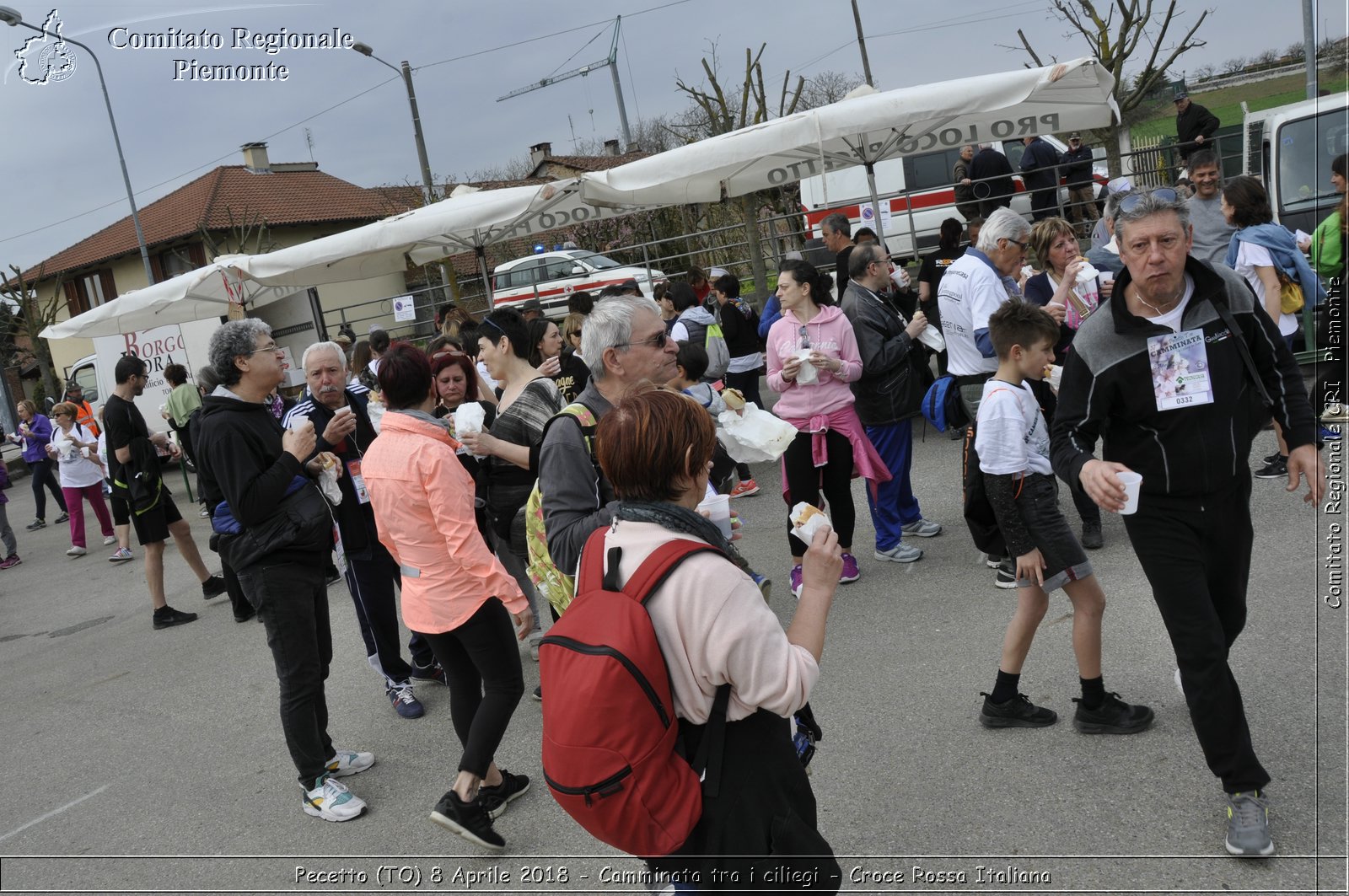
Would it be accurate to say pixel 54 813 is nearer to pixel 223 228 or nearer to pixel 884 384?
pixel 884 384

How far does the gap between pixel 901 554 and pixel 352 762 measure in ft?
11.6

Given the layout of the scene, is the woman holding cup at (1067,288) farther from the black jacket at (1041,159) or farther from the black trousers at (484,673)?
the black jacket at (1041,159)

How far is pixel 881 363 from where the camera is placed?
618 cm

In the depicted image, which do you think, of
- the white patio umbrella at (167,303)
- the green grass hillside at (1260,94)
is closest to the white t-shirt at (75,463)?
the white patio umbrella at (167,303)

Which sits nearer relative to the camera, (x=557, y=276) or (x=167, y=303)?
(x=167, y=303)

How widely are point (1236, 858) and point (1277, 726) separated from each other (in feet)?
2.78

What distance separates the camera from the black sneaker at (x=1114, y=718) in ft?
12.3

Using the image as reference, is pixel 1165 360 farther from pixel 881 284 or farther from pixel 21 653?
pixel 21 653

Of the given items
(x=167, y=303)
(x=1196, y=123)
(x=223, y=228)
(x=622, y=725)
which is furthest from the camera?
(x=223, y=228)

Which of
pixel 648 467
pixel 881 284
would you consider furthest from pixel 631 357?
pixel 881 284

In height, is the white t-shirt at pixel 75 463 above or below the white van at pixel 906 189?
below

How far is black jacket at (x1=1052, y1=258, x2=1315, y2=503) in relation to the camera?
2.98m

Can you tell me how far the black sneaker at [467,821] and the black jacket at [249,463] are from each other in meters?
1.25

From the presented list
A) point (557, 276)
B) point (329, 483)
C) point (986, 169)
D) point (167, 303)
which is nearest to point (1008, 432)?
point (329, 483)
